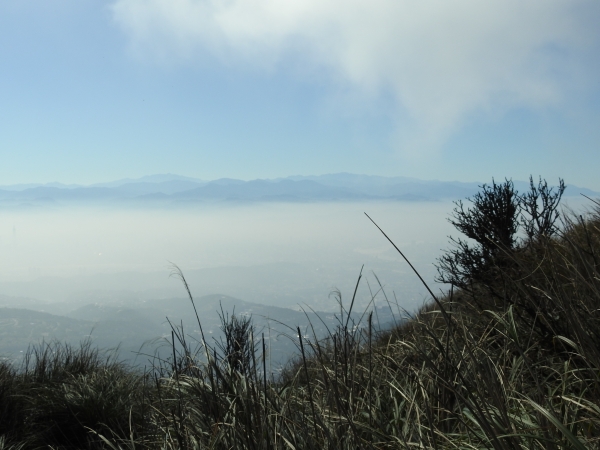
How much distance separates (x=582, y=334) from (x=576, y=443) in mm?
661

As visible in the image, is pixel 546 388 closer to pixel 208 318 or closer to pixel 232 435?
pixel 232 435

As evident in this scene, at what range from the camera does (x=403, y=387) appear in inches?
106

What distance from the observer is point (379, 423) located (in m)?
2.41

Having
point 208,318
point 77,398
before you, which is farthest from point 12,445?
point 208,318

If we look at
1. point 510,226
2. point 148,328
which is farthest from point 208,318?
point 510,226

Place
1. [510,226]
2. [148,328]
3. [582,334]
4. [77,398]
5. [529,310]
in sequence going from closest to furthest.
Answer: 1. [582,334]
2. [529,310]
3. [77,398]
4. [510,226]
5. [148,328]

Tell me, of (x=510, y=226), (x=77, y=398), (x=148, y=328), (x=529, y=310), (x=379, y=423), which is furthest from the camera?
(x=148, y=328)

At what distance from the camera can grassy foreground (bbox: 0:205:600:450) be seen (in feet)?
5.94

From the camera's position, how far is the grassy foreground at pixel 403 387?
1.81 m

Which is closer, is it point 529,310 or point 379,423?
point 379,423

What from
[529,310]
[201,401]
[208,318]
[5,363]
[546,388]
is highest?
[529,310]

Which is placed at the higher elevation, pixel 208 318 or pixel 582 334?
pixel 582 334

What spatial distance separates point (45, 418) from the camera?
5.99 metres

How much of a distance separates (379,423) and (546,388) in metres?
0.86
